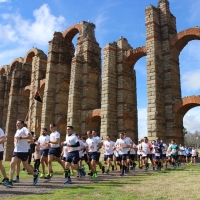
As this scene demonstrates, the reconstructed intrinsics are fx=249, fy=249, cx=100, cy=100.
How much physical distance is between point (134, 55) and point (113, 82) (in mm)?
2896

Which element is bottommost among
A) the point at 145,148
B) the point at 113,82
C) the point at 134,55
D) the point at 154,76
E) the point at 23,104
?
the point at 145,148

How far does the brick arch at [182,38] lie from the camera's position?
1765 cm

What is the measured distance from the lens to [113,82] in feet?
69.4

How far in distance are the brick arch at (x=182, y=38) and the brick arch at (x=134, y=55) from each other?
233 cm

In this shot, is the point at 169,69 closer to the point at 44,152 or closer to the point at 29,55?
the point at 44,152

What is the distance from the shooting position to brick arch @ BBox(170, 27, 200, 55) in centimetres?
1765

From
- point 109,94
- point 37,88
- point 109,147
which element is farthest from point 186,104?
point 37,88

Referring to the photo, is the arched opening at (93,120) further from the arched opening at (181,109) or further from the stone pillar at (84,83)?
the arched opening at (181,109)

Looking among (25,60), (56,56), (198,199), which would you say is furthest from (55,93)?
(198,199)

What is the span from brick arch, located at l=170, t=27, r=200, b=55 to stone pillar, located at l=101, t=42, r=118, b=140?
517 centimetres

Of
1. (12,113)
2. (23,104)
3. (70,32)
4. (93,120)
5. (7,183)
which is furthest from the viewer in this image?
(23,104)

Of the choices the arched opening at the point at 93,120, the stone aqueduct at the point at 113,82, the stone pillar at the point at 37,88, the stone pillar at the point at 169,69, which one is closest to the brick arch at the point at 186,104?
the stone aqueduct at the point at 113,82

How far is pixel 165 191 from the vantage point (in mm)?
6254

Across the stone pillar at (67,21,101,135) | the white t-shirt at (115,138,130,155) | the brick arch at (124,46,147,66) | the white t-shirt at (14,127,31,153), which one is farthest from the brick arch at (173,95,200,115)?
the white t-shirt at (14,127,31,153)
